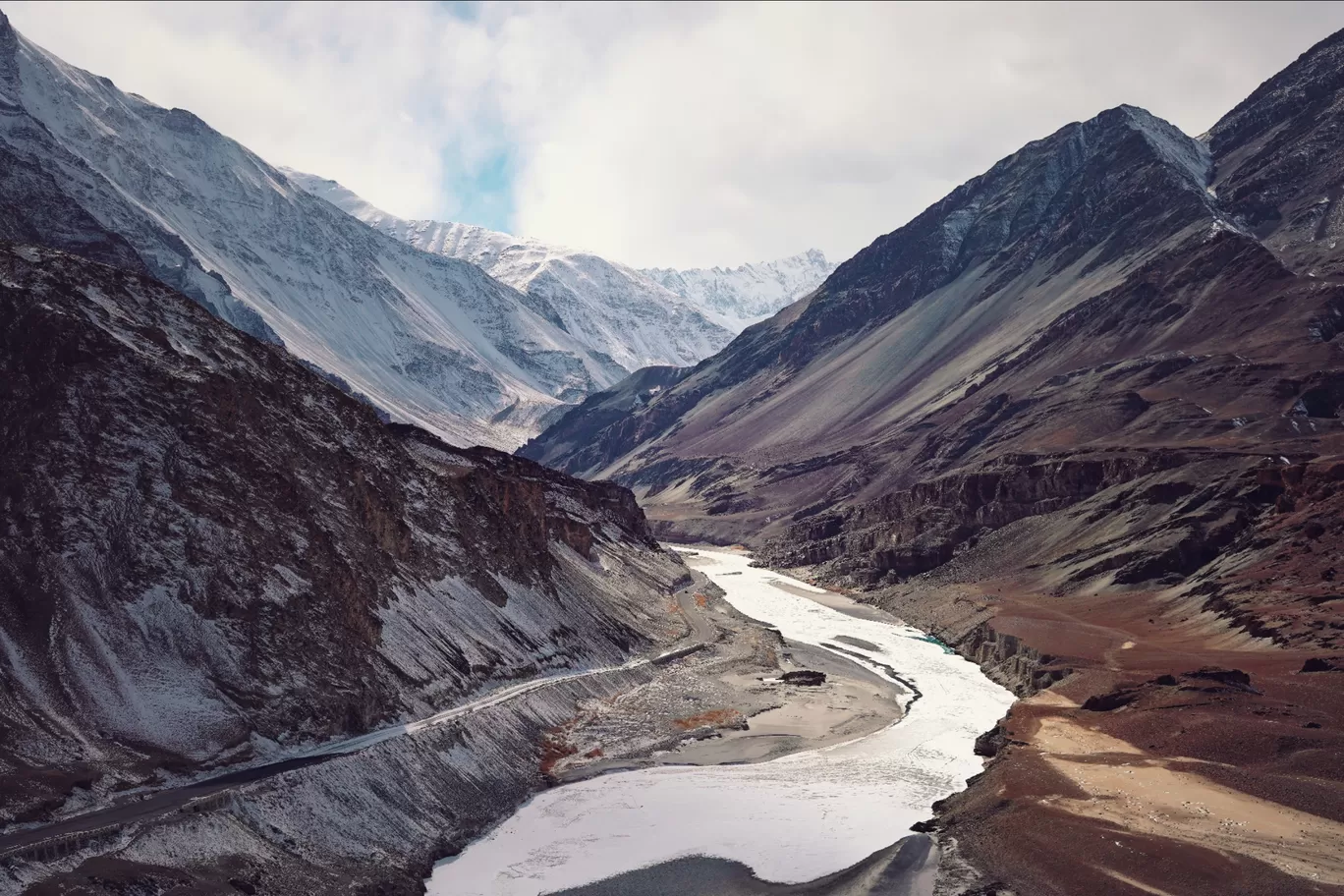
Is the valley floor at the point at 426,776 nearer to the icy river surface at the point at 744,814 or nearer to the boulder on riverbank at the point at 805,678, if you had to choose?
the boulder on riverbank at the point at 805,678

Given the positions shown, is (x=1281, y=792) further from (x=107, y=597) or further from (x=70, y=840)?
(x=107, y=597)

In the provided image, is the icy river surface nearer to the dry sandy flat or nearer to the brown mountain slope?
the brown mountain slope

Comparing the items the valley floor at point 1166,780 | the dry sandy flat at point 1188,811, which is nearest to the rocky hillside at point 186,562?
the valley floor at point 1166,780

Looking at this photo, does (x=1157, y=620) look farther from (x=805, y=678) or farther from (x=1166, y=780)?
(x=1166, y=780)

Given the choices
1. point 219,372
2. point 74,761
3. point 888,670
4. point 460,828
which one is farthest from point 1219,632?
point 74,761

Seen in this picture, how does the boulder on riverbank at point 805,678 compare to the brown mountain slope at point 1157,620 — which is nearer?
the brown mountain slope at point 1157,620

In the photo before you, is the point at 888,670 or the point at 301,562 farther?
the point at 888,670
